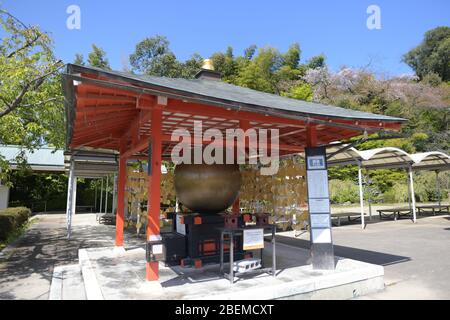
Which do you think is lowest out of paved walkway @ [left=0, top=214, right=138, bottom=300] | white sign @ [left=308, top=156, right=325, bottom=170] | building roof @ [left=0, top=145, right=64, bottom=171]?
paved walkway @ [left=0, top=214, right=138, bottom=300]

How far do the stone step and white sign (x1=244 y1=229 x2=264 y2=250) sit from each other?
2.74 meters

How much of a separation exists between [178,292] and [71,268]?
138 inches

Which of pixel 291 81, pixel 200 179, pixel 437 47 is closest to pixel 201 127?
pixel 200 179

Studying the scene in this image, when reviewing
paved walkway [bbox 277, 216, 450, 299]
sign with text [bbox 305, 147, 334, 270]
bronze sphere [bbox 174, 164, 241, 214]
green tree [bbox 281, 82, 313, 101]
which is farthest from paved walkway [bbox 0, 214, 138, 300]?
green tree [bbox 281, 82, 313, 101]

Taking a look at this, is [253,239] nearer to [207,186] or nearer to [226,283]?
[226,283]

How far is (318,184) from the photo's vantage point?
20.6ft

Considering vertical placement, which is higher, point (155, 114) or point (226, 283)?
point (155, 114)

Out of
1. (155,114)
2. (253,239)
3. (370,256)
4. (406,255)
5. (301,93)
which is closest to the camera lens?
(155,114)

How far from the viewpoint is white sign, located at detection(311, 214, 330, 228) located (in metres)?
6.13

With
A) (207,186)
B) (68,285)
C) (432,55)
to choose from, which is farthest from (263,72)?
(68,285)

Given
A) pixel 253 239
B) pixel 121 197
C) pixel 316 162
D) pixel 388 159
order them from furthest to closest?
1. pixel 388 159
2. pixel 121 197
3. pixel 316 162
4. pixel 253 239

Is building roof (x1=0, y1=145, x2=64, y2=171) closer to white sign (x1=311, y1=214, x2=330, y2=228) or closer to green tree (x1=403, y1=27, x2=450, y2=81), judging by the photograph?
white sign (x1=311, y1=214, x2=330, y2=228)

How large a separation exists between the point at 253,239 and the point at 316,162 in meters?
2.11

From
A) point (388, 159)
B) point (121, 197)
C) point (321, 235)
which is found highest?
point (388, 159)
